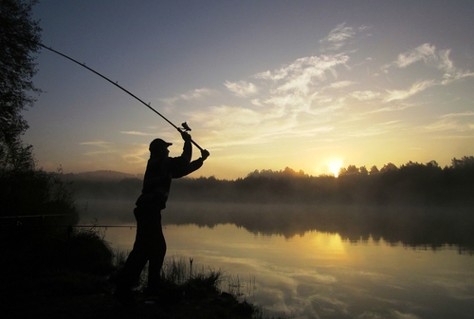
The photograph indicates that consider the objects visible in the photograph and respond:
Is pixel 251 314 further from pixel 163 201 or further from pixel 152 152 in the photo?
pixel 152 152

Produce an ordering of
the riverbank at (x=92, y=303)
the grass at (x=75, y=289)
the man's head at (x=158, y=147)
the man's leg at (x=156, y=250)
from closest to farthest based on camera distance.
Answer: the riverbank at (x=92, y=303) → the grass at (x=75, y=289) → the man's leg at (x=156, y=250) → the man's head at (x=158, y=147)

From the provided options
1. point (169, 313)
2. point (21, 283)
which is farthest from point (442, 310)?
point (21, 283)

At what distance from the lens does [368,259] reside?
69.6 feet

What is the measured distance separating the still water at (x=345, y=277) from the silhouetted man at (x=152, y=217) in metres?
4.85

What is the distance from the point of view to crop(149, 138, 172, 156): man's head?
6.59 m

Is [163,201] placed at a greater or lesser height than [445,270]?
greater

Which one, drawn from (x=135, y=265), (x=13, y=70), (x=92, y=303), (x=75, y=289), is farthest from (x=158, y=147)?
(x=13, y=70)

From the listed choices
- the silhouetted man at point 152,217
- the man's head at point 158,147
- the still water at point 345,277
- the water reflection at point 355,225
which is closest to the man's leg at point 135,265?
the silhouetted man at point 152,217

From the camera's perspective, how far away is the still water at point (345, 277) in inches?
Result: 445

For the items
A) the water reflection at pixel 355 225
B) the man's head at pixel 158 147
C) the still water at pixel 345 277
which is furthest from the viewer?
the water reflection at pixel 355 225

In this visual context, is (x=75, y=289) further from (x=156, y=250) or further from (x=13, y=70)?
(x=13, y=70)

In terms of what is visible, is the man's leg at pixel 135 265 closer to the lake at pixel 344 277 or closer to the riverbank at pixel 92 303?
the riverbank at pixel 92 303

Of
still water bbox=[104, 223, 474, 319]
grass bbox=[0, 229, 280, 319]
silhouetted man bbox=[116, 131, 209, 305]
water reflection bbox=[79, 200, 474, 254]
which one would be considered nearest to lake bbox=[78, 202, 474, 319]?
still water bbox=[104, 223, 474, 319]

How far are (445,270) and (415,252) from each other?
250 inches
